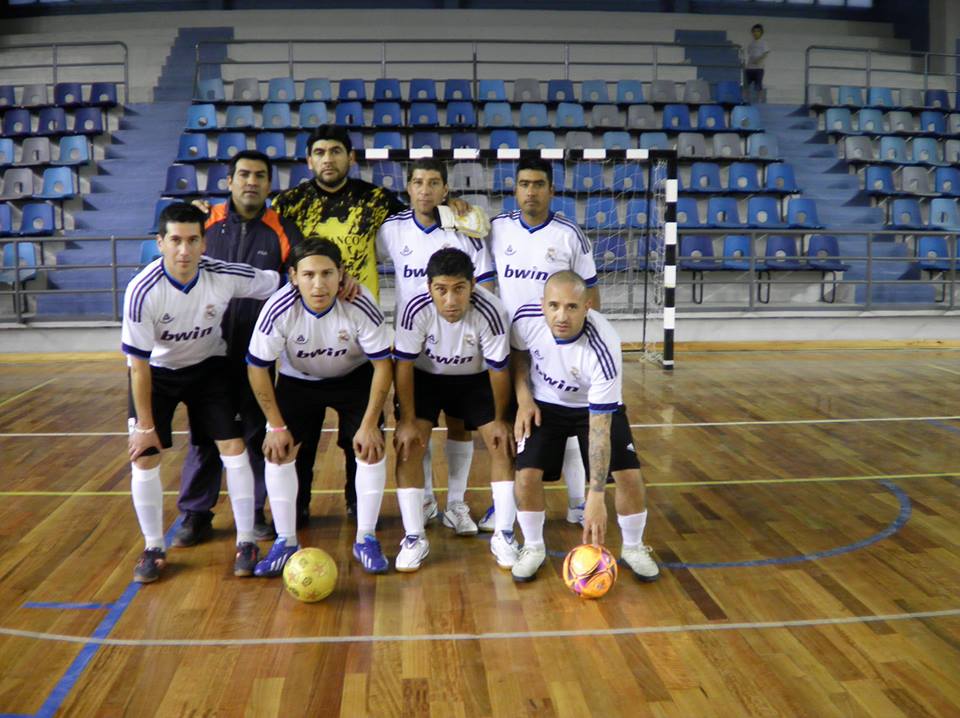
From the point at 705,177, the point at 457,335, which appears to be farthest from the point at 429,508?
the point at 705,177

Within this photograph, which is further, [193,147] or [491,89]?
[491,89]

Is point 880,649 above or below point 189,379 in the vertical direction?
below

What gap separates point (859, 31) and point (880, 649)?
1457cm

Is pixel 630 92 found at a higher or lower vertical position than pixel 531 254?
higher

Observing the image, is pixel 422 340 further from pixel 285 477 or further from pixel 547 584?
pixel 547 584

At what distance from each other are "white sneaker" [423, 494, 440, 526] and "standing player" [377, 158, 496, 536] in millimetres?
101

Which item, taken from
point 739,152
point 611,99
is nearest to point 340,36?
point 611,99

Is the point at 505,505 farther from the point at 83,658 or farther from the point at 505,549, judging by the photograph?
the point at 83,658

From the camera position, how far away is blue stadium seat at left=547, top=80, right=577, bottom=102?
12633mm

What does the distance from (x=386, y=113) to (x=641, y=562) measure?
9.21 m

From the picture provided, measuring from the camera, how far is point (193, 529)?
416 cm

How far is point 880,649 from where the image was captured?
10.1 ft

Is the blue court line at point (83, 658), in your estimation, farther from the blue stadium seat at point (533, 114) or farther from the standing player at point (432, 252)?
the blue stadium seat at point (533, 114)

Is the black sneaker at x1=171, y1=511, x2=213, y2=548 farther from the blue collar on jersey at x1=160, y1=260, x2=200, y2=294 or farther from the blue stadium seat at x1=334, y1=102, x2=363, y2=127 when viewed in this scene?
the blue stadium seat at x1=334, y1=102, x2=363, y2=127
